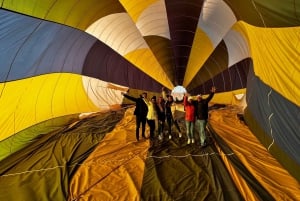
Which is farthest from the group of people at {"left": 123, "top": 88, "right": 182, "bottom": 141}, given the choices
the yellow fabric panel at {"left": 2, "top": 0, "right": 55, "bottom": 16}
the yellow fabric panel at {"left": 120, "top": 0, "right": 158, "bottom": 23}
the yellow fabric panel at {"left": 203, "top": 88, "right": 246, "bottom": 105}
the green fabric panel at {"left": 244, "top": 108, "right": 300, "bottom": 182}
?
the yellow fabric panel at {"left": 203, "top": 88, "right": 246, "bottom": 105}

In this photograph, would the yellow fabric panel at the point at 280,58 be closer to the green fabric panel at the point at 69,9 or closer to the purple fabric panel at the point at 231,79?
the green fabric panel at the point at 69,9

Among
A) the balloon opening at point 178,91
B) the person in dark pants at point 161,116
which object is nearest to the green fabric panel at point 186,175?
the person in dark pants at point 161,116

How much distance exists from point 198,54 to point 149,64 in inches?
73.4

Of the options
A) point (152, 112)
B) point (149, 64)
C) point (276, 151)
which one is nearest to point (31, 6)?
point (152, 112)

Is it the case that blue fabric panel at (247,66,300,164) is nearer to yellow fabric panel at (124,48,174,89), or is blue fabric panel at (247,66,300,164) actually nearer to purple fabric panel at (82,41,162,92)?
purple fabric panel at (82,41,162,92)

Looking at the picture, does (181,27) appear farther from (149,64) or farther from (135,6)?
(135,6)

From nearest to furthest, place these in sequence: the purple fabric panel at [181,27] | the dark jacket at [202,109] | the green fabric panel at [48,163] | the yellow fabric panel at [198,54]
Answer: the green fabric panel at [48,163] → the dark jacket at [202,109] → the purple fabric panel at [181,27] → the yellow fabric panel at [198,54]

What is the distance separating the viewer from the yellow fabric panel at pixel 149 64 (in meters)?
12.8

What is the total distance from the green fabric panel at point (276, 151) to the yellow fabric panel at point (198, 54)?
4180 millimetres

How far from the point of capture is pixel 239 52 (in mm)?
11688

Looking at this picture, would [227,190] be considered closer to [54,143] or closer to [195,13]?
[54,143]

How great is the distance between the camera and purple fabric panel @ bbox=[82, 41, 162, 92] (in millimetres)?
10547

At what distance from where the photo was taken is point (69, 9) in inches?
316

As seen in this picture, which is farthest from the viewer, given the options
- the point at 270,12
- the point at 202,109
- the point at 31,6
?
the point at 202,109
